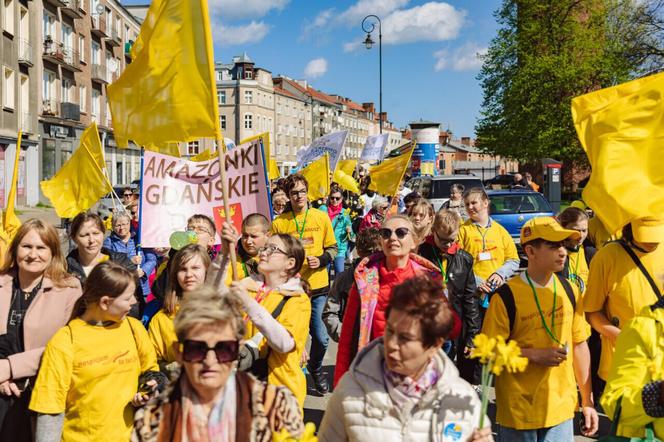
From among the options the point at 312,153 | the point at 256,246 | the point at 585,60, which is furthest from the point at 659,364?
the point at 585,60

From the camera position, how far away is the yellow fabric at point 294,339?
3.72 m

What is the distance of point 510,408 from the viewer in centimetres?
354

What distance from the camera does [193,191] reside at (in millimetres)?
5754

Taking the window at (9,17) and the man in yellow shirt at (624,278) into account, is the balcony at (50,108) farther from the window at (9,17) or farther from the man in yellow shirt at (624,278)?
the man in yellow shirt at (624,278)

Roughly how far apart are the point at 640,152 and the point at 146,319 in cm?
339

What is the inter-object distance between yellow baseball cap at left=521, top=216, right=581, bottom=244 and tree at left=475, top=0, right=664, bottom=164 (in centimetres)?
3372

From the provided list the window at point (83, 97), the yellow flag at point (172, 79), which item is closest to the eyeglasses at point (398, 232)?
the yellow flag at point (172, 79)

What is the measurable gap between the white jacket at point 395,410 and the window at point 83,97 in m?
44.4

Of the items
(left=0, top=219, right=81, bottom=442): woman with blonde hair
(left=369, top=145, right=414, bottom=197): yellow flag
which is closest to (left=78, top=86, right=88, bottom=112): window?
(left=369, top=145, right=414, bottom=197): yellow flag

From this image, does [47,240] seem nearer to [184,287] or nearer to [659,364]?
[184,287]

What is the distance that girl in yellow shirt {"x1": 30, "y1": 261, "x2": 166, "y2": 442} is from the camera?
3340 millimetres

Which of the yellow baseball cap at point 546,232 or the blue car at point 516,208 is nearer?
the yellow baseball cap at point 546,232

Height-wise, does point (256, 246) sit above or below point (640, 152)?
below

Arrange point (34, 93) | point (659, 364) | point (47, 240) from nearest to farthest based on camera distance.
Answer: point (659, 364) → point (47, 240) → point (34, 93)
